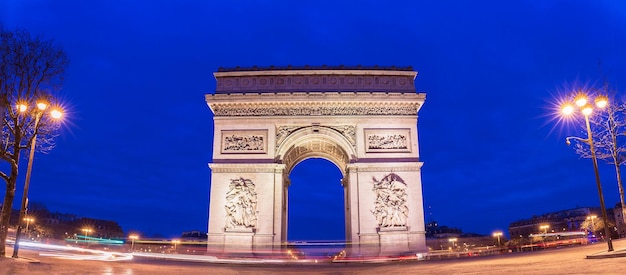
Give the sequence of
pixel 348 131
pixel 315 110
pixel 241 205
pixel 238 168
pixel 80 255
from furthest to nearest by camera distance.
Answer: pixel 315 110 < pixel 348 131 < pixel 238 168 < pixel 241 205 < pixel 80 255

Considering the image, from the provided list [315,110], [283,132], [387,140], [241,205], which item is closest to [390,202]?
[387,140]

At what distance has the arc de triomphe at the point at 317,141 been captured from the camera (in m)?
24.7

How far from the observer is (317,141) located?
28.6m

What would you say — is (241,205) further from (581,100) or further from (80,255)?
(581,100)

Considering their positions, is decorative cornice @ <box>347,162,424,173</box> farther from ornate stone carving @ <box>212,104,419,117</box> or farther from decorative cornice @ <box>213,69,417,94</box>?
decorative cornice @ <box>213,69,417,94</box>

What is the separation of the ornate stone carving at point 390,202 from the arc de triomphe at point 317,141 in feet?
0.18

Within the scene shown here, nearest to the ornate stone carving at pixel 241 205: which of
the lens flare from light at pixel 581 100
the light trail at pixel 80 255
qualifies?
the light trail at pixel 80 255

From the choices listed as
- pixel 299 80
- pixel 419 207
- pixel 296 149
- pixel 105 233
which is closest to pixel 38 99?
pixel 299 80

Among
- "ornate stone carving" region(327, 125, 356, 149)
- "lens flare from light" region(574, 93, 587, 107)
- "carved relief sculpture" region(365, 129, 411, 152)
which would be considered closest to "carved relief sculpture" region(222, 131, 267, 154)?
"ornate stone carving" region(327, 125, 356, 149)

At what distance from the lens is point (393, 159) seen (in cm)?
2609

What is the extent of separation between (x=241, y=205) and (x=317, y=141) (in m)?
6.60

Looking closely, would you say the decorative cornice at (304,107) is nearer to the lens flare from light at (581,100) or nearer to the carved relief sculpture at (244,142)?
the carved relief sculpture at (244,142)

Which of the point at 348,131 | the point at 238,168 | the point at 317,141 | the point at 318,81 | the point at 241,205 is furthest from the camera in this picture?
the point at 317,141

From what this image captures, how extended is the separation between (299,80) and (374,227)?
9889 millimetres
